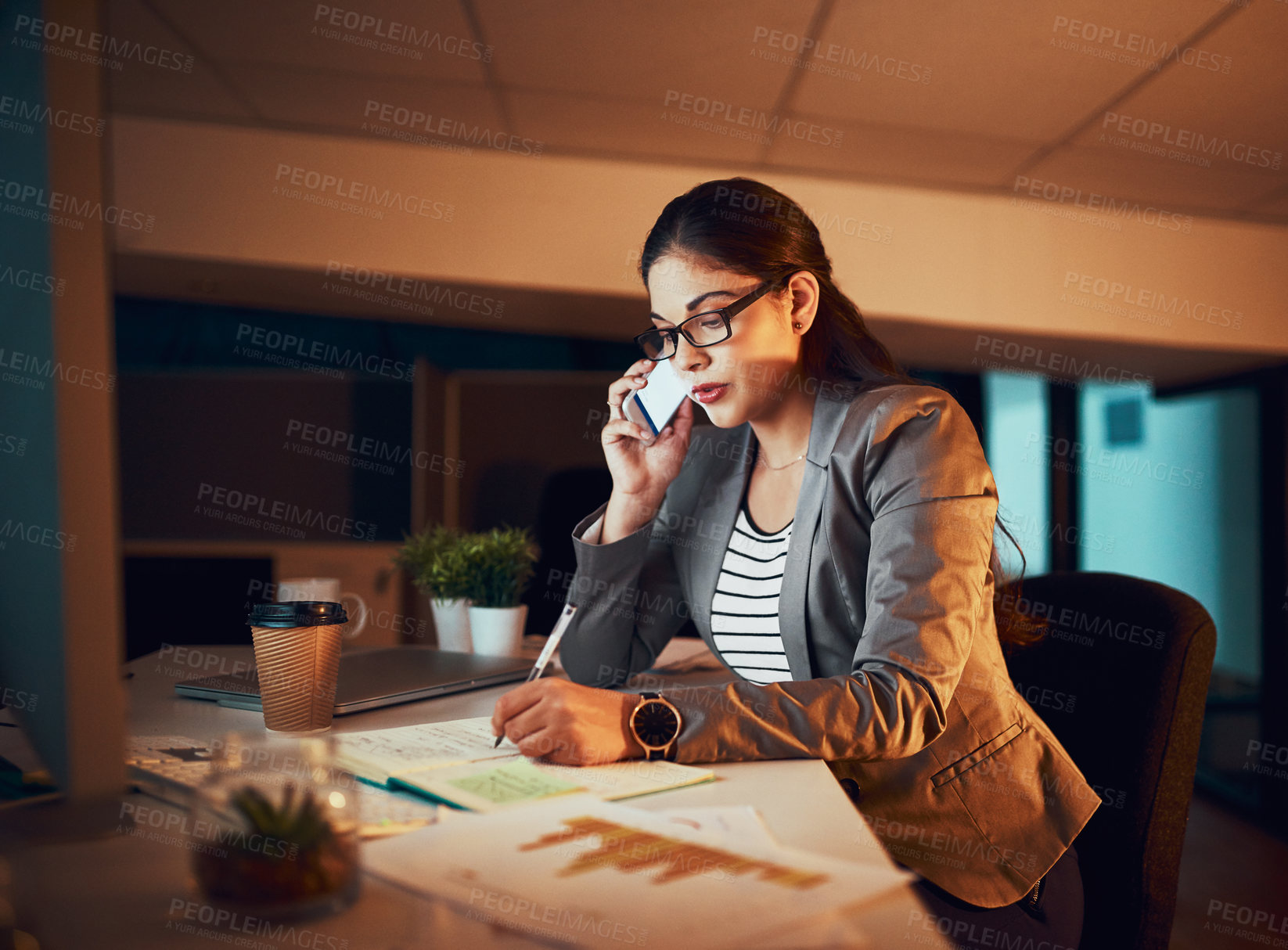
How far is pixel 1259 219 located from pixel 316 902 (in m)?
3.89

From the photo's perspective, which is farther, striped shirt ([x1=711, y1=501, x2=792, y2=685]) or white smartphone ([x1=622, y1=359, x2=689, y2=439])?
white smartphone ([x1=622, y1=359, x2=689, y2=439])

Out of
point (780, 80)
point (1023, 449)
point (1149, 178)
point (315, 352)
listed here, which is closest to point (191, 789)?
point (780, 80)

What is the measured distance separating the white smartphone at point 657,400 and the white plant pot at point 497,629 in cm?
42

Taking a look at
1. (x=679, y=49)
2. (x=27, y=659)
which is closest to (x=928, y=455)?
(x=27, y=659)

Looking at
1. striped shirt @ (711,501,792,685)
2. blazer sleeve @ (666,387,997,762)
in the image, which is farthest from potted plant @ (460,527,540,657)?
blazer sleeve @ (666,387,997,762)

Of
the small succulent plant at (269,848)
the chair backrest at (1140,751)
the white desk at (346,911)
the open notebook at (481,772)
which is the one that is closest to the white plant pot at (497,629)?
the open notebook at (481,772)

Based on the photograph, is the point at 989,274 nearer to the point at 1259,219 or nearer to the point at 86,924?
the point at 1259,219

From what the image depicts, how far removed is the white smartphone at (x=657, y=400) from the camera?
158 cm

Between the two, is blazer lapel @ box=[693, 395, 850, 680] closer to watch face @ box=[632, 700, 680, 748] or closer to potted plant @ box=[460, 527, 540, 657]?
watch face @ box=[632, 700, 680, 748]

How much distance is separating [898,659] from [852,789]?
0.22m

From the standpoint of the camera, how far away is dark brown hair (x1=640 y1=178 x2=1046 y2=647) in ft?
4.63

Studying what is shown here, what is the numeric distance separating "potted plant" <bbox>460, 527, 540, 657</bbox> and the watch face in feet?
2.43

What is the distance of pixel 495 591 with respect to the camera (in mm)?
1691

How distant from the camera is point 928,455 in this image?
1.22 meters
